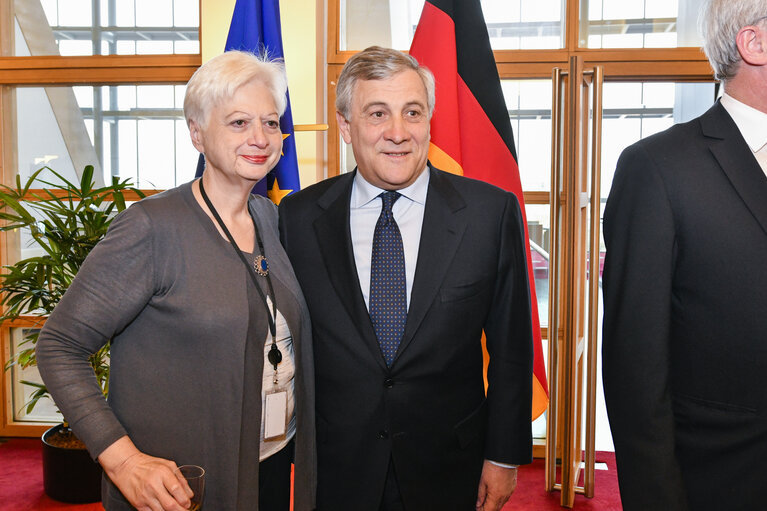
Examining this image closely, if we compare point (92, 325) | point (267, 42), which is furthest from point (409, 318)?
point (267, 42)

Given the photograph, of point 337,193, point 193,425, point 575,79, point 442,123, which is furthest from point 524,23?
point 193,425

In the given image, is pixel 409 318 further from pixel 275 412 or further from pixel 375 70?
pixel 375 70

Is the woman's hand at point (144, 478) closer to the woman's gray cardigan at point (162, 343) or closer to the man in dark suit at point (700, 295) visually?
the woman's gray cardigan at point (162, 343)

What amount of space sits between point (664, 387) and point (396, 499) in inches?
29.3

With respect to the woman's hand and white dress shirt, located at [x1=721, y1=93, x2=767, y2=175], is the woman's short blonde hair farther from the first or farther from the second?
white dress shirt, located at [x1=721, y1=93, x2=767, y2=175]

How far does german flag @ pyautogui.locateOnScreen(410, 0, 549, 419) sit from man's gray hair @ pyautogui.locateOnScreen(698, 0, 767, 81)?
157cm

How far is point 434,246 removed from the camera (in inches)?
64.6

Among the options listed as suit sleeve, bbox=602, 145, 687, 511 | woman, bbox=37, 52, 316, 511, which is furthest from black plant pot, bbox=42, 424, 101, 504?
suit sleeve, bbox=602, 145, 687, 511

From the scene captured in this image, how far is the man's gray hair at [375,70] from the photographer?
5.57 feet

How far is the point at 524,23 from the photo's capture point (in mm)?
3947

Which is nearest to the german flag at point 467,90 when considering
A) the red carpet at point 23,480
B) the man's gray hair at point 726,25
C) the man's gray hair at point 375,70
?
the man's gray hair at point 375,70

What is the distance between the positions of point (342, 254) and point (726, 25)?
3.24 ft

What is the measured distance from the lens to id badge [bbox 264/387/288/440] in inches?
61.1

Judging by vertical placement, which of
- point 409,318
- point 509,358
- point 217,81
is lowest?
point 509,358
